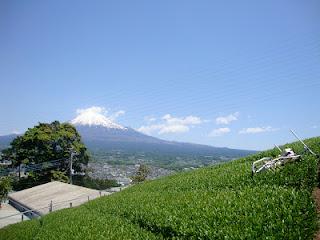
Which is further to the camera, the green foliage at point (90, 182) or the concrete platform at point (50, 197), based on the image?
the green foliage at point (90, 182)

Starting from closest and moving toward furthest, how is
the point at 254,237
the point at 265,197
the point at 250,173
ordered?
the point at 254,237
the point at 265,197
the point at 250,173

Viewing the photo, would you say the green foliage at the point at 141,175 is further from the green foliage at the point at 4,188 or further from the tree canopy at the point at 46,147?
the green foliage at the point at 4,188

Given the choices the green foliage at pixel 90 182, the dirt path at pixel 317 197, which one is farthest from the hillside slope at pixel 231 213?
the green foliage at pixel 90 182

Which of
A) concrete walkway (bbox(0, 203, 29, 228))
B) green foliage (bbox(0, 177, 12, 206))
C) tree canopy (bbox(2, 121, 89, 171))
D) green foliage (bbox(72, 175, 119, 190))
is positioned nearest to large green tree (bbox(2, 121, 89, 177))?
tree canopy (bbox(2, 121, 89, 171))

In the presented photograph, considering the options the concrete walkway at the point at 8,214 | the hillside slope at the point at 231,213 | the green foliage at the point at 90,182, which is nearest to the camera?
the hillside slope at the point at 231,213

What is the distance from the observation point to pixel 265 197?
12453mm

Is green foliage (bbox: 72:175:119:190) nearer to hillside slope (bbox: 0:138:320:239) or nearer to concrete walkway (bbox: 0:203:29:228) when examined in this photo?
concrete walkway (bbox: 0:203:29:228)

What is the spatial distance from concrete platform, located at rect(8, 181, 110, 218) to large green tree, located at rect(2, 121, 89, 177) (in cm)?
1205

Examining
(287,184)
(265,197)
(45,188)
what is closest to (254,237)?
(265,197)

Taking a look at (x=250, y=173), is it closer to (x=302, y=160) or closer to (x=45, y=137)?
(x=302, y=160)

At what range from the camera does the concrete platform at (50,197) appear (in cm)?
4575

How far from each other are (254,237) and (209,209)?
131 inches

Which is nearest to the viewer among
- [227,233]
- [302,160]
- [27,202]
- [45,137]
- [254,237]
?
[254,237]

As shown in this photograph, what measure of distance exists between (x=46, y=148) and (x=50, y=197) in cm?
2097
